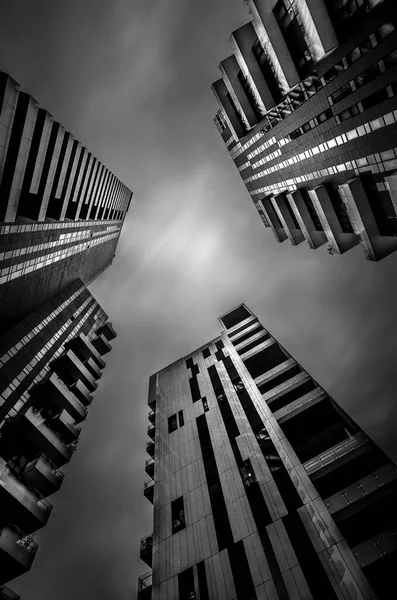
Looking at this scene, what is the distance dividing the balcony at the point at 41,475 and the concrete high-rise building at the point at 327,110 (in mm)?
41217

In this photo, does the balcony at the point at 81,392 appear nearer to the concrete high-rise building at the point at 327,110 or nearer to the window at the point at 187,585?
the window at the point at 187,585

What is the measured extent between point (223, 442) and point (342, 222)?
1215 inches

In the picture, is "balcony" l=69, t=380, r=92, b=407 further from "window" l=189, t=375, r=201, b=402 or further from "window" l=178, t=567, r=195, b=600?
"window" l=178, t=567, r=195, b=600

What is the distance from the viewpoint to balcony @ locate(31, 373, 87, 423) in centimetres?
3625

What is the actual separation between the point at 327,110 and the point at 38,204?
35.2 m

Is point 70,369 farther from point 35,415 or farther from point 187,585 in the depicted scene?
point 187,585

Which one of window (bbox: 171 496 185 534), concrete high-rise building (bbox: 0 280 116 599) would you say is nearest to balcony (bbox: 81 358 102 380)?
concrete high-rise building (bbox: 0 280 116 599)

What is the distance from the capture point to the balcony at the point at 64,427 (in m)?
35.5

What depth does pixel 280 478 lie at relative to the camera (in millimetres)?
26594

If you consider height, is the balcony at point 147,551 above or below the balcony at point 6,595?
below

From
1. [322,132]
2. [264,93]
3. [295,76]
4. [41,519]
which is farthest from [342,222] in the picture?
[41,519]

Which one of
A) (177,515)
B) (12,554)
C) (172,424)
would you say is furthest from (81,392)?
(177,515)

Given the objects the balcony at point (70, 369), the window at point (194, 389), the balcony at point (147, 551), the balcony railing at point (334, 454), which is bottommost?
the balcony at point (147, 551)

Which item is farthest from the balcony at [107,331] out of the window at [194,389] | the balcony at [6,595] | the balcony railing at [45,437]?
the balcony at [6,595]
